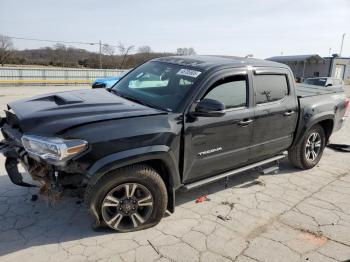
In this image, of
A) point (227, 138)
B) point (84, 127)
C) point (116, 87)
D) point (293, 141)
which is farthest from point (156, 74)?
point (293, 141)

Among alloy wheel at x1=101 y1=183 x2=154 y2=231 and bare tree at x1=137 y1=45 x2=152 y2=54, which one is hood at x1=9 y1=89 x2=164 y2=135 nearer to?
alloy wheel at x1=101 y1=183 x2=154 y2=231

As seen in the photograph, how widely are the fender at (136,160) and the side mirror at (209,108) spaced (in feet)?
1.87

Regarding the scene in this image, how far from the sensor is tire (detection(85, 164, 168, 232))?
10.9 feet

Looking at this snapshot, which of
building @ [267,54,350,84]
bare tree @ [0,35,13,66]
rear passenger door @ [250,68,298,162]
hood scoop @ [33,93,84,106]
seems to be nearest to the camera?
hood scoop @ [33,93,84,106]

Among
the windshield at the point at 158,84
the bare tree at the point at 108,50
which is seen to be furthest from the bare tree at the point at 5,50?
the windshield at the point at 158,84

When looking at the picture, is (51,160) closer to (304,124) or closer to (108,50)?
(304,124)

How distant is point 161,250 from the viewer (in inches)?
133

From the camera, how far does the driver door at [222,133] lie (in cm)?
383

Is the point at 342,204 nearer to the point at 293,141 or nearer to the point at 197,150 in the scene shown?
the point at 293,141

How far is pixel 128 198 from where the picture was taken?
3523 mm

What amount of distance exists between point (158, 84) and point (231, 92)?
958 millimetres

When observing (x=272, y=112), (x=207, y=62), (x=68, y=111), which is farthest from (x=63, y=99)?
(x=272, y=112)

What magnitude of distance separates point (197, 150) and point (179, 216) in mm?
861

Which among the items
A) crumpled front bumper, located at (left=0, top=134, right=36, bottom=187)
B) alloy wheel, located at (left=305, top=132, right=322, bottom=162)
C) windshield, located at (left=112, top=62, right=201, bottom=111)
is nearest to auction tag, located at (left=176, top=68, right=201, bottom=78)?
windshield, located at (left=112, top=62, right=201, bottom=111)
